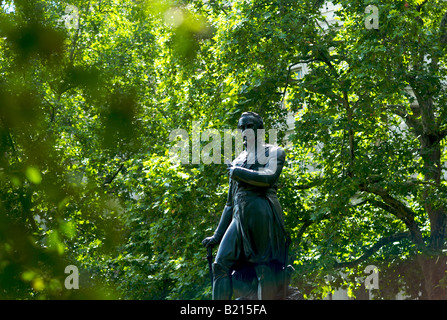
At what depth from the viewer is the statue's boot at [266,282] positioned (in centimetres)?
623

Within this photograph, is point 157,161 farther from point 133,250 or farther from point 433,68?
point 433,68

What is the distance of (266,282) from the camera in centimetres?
629

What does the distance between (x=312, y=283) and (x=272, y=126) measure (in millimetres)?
3514

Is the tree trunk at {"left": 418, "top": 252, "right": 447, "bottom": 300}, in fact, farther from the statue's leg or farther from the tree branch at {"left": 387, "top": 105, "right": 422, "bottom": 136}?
the statue's leg

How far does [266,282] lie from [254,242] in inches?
15.9

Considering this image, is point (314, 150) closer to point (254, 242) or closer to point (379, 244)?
point (379, 244)

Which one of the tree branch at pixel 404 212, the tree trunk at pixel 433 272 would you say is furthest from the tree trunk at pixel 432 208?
the tree branch at pixel 404 212

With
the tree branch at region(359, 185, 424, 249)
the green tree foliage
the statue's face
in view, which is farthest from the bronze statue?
the tree branch at region(359, 185, 424, 249)

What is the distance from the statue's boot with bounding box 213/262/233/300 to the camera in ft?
21.0

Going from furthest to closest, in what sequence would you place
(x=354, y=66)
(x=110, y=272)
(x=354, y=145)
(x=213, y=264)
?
(x=110, y=272), (x=354, y=145), (x=354, y=66), (x=213, y=264)

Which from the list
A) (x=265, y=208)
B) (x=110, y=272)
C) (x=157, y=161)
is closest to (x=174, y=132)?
(x=157, y=161)
